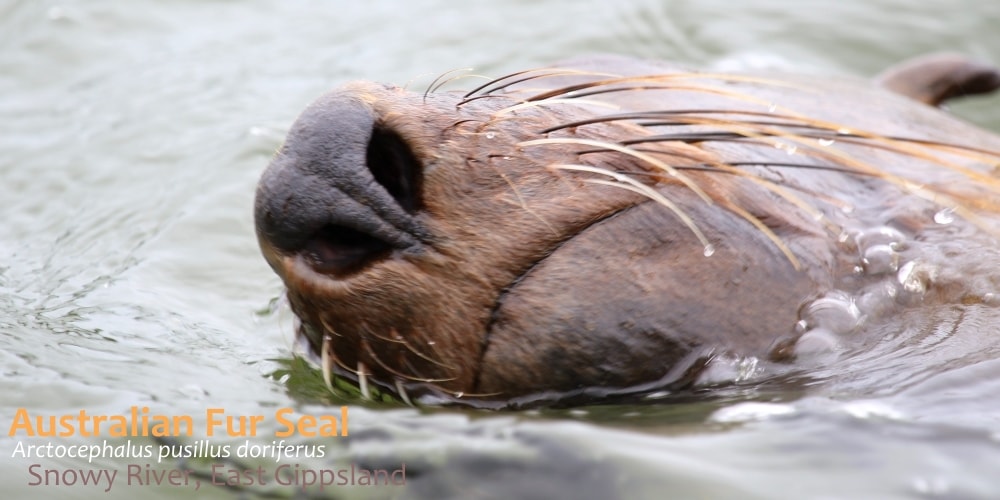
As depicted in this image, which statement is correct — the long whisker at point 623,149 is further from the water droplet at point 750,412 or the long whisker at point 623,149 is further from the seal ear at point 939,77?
the seal ear at point 939,77

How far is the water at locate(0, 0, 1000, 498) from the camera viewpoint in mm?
2381

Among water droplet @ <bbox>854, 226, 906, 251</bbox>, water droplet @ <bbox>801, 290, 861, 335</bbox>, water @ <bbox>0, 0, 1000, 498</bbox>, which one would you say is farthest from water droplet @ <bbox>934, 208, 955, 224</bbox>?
water droplet @ <bbox>801, 290, 861, 335</bbox>

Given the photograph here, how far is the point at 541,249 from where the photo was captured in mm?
2584

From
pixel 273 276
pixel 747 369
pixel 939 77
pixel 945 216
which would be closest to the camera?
pixel 747 369

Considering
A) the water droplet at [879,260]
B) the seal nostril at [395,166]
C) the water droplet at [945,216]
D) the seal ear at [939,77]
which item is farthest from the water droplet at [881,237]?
the seal ear at [939,77]

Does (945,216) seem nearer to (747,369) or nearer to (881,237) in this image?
(881,237)

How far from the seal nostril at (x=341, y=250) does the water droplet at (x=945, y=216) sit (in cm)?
146

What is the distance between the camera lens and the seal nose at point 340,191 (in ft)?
8.16

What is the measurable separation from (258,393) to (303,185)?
0.75m

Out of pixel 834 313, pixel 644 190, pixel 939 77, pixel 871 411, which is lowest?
pixel 871 411

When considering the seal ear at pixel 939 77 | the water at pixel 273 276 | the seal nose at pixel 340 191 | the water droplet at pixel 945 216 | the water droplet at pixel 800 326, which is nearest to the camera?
the water at pixel 273 276

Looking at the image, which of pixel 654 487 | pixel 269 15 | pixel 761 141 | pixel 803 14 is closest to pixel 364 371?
pixel 654 487

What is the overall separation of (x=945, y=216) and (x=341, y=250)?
1550 millimetres

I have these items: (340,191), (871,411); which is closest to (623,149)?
(340,191)
